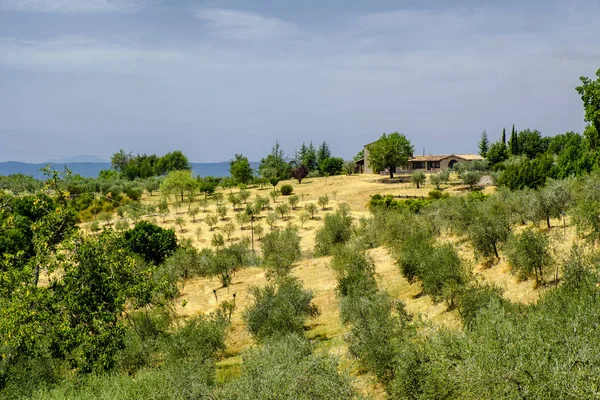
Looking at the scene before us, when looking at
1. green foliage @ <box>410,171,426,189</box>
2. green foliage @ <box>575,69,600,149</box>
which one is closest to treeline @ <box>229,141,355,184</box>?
green foliage @ <box>410,171,426,189</box>

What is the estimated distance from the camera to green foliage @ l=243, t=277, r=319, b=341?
28109 millimetres

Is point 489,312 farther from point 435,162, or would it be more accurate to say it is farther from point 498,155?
point 435,162

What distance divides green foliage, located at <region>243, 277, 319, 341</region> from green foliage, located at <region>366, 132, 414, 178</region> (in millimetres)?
74313

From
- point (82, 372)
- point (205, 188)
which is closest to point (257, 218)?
point (205, 188)

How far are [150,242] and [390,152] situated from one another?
62016 millimetres

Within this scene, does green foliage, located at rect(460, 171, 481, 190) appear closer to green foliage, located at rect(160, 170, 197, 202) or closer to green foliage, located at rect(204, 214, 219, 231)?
green foliage, located at rect(204, 214, 219, 231)

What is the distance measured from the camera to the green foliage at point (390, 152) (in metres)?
106

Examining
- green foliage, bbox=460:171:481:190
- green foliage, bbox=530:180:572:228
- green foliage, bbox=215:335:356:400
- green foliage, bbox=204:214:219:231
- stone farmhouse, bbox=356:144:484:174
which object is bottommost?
green foliage, bbox=215:335:356:400

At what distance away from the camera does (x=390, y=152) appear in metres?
106

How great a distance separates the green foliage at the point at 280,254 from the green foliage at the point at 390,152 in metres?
55.3

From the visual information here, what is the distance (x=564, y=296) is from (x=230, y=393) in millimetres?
13641

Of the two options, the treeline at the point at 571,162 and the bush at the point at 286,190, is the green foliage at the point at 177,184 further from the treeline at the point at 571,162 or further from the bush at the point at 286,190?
the treeline at the point at 571,162

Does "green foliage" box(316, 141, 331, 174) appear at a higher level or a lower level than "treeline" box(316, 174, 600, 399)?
higher

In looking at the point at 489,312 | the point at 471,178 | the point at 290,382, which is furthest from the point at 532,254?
the point at 471,178
